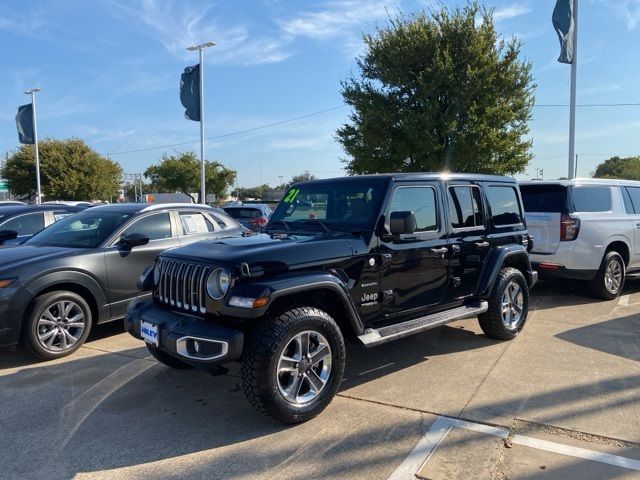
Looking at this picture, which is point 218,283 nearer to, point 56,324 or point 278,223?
point 278,223

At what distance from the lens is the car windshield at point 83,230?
5987 millimetres

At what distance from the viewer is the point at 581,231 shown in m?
7.20

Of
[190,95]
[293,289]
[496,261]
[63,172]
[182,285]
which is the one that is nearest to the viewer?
[293,289]

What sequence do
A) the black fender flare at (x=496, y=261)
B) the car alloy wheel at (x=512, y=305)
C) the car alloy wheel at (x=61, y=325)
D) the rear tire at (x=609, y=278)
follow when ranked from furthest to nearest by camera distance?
the rear tire at (x=609, y=278)
the car alloy wheel at (x=512, y=305)
the black fender flare at (x=496, y=261)
the car alloy wheel at (x=61, y=325)

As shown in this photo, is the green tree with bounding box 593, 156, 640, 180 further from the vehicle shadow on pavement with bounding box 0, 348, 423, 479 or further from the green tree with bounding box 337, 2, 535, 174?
the vehicle shadow on pavement with bounding box 0, 348, 423, 479

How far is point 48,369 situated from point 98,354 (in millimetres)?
544

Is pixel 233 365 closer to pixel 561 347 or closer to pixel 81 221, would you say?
pixel 81 221

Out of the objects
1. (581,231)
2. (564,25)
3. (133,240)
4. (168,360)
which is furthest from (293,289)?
(564,25)

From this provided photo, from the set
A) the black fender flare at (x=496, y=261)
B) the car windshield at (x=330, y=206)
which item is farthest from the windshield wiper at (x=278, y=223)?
the black fender flare at (x=496, y=261)

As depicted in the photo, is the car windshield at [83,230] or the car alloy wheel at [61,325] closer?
the car alloy wheel at [61,325]

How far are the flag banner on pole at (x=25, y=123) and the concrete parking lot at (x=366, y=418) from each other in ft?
82.8

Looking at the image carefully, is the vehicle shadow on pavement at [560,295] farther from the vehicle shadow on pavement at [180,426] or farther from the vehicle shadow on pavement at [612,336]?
the vehicle shadow on pavement at [180,426]

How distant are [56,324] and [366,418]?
3467mm

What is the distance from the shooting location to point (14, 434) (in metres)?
3.62
